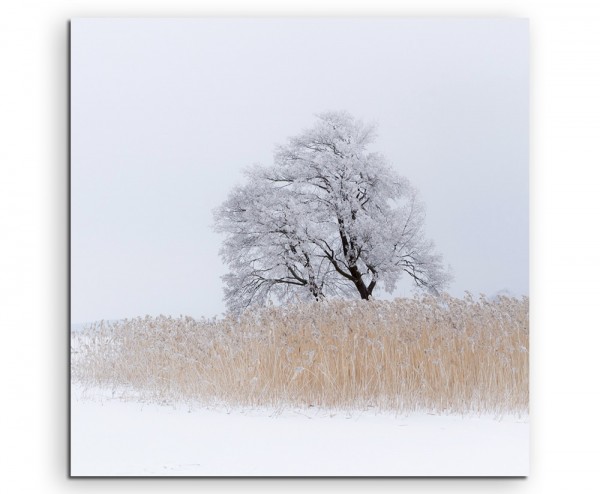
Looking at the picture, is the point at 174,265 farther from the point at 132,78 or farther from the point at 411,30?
the point at 411,30

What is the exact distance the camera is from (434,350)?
12.6 ft

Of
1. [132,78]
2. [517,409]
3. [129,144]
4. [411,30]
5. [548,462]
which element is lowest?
[548,462]

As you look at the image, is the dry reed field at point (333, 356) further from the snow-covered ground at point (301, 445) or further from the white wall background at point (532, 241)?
the white wall background at point (532, 241)

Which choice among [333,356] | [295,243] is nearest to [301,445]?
[333,356]

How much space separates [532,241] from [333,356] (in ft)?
4.17

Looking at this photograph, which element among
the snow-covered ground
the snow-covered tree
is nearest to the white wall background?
the snow-covered ground

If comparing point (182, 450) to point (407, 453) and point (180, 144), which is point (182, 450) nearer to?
point (407, 453)

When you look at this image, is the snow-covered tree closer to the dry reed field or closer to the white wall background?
the dry reed field

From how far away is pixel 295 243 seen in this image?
385 centimetres

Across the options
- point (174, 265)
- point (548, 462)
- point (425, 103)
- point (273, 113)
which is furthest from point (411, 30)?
point (548, 462)

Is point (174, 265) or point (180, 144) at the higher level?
point (180, 144)

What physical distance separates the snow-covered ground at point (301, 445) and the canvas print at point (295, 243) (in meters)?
0.01

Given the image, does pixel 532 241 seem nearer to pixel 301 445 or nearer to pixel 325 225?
pixel 325 225

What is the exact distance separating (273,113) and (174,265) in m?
1.00
